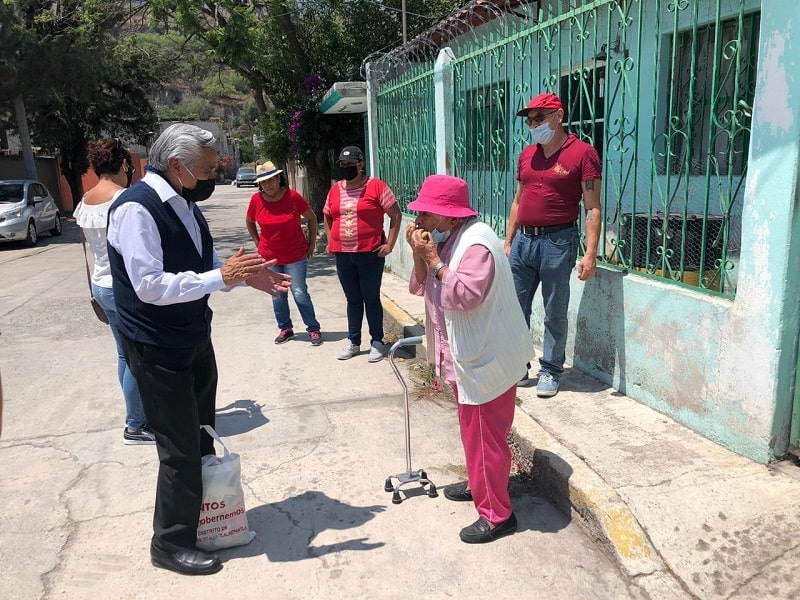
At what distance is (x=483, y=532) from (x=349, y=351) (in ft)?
9.78

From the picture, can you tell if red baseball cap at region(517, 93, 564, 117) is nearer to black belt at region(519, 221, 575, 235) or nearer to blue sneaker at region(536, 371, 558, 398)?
black belt at region(519, 221, 575, 235)

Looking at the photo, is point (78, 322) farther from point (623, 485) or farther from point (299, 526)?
point (623, 485)

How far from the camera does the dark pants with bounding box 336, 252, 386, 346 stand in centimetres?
549

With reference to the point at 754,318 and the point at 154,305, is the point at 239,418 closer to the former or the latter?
the point at 154,305

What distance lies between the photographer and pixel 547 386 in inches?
161

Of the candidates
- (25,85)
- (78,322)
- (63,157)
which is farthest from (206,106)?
(78,322)

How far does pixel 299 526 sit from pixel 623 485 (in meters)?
1.55

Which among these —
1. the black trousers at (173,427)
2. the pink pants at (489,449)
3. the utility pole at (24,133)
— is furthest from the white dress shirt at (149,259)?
the utility pole at (24,133)

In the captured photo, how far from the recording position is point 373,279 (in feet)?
18.1

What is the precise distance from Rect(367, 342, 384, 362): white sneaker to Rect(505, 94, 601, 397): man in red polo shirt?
1.73m

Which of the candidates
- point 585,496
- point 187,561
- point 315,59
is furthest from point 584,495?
point 315,59

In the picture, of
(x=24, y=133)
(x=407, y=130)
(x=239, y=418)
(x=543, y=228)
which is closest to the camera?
(x=543, y=228)

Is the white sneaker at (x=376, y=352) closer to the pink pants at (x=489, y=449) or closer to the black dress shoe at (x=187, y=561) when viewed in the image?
the pink pants at (x=489, y=449)

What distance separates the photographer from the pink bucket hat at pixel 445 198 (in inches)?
106
